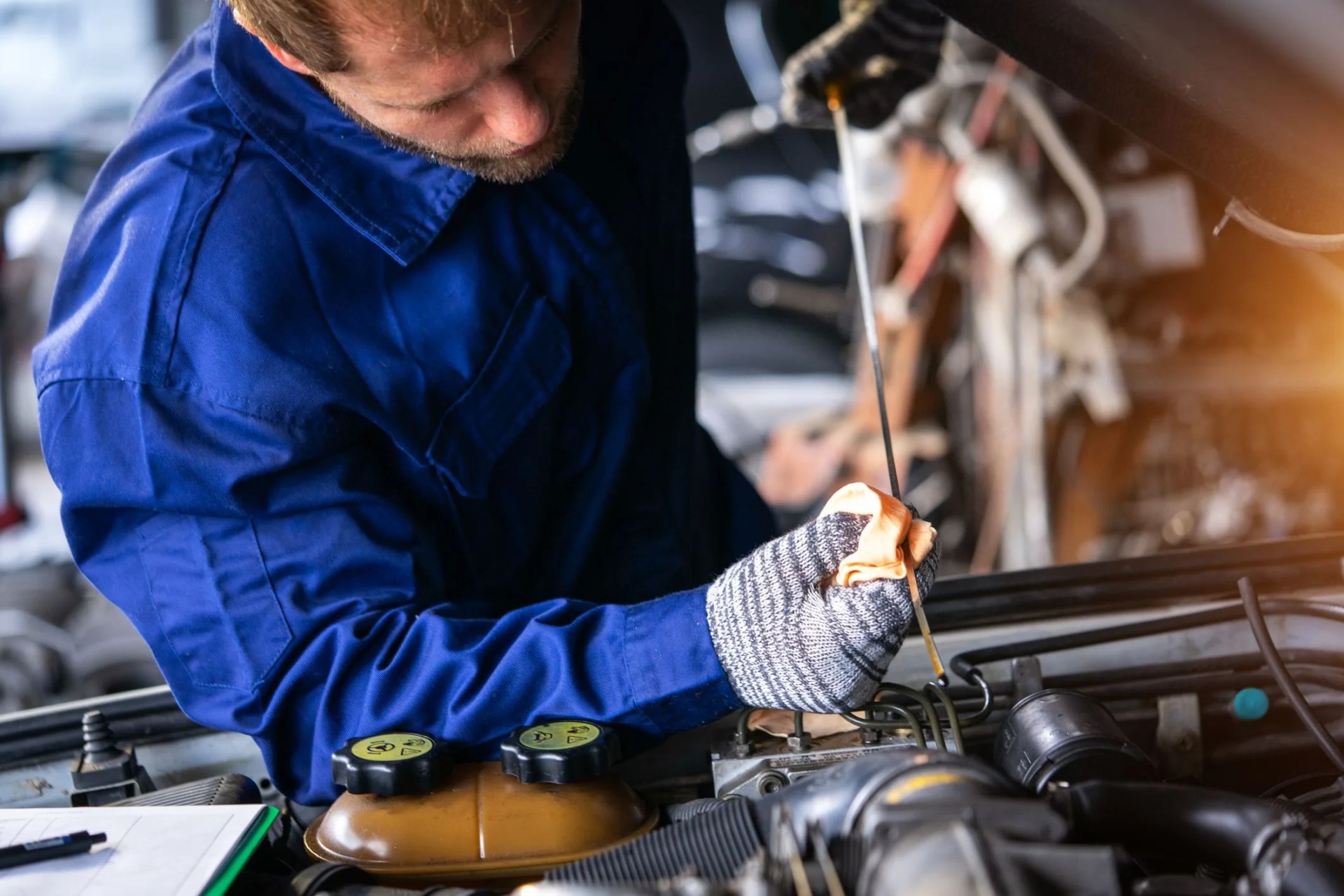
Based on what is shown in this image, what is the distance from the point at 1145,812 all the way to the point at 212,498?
73cm

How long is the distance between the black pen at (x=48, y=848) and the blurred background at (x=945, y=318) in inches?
67.3

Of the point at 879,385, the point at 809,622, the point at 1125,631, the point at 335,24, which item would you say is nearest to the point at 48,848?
the point at 809,622

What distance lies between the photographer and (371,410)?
999 millimetres

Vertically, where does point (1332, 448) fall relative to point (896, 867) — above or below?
below

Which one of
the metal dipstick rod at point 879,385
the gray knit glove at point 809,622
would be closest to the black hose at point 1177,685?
the metal dipstick rod at point 879,385

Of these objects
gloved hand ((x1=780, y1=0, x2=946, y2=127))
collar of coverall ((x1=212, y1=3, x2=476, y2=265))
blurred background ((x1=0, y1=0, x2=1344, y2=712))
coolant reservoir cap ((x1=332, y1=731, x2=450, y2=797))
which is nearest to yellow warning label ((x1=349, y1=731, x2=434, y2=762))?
coolant reservoir cap ((x1=332, y1=731, x2=450, y2=797))

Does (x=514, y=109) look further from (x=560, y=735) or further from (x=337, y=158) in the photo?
(x=560, y=735)

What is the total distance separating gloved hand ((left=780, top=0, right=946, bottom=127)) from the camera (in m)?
1.58

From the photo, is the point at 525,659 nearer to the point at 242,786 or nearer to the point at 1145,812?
the point at 242,786

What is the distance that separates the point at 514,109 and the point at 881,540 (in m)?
0.51

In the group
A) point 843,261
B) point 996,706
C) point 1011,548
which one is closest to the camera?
point 996,706

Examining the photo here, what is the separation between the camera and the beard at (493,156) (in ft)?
3.43

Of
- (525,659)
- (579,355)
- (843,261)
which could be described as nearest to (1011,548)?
(843,261)

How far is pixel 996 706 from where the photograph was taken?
3.32 ft
